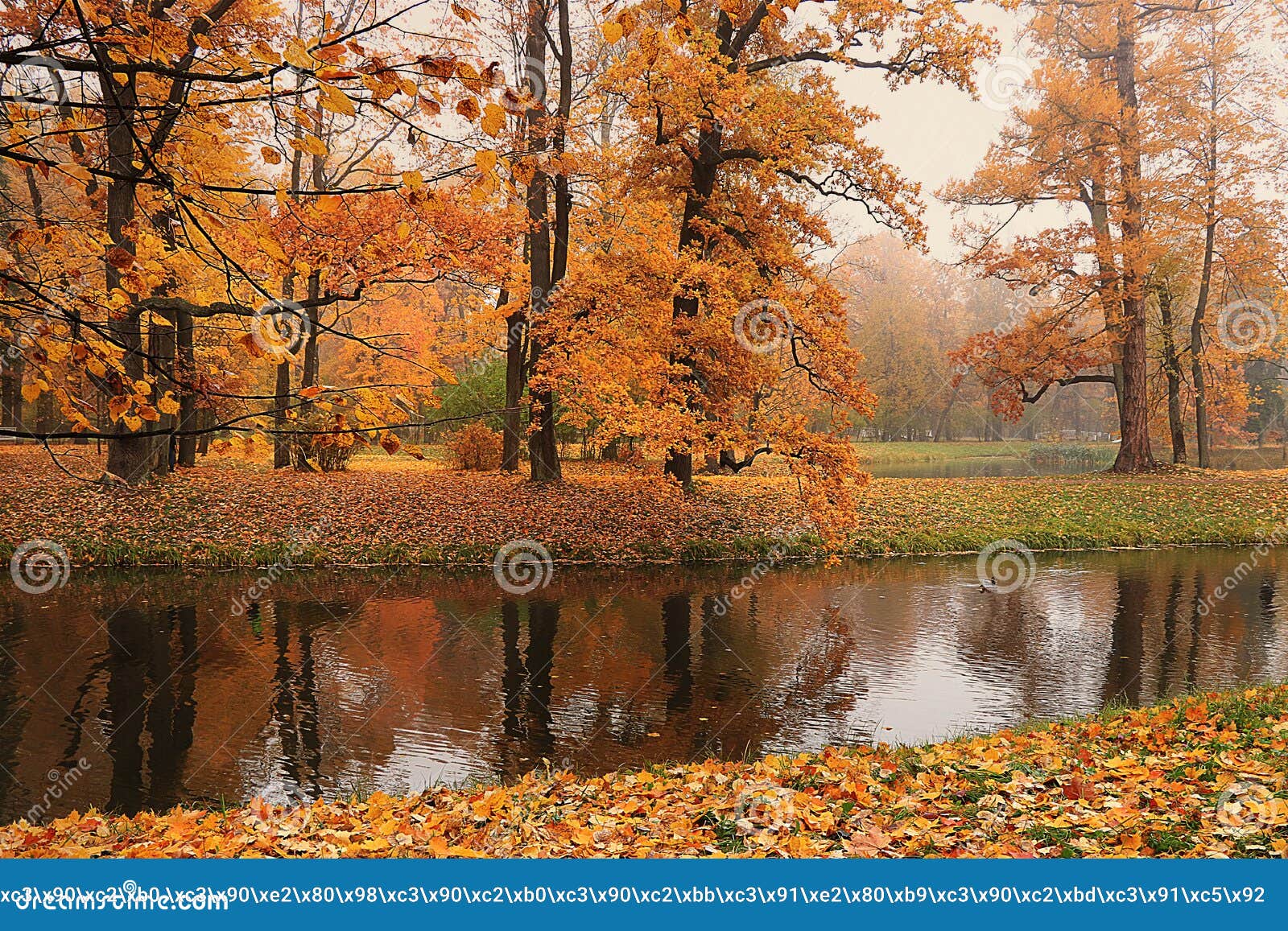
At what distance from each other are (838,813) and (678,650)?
5520 mm

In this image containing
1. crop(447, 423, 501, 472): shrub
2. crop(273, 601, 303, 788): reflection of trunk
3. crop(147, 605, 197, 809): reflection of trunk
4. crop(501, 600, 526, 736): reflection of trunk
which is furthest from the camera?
crop(447, 423, 501, 472): shrub

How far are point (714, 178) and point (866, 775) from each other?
43.5ft

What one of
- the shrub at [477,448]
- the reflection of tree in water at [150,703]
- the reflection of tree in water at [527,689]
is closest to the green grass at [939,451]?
the shrub at [477,448]

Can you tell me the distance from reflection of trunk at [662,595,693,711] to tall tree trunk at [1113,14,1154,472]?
1774cm

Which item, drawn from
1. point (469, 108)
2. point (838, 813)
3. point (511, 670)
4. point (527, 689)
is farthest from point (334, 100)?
point (511, 670)

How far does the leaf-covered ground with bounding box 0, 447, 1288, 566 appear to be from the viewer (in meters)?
15.0

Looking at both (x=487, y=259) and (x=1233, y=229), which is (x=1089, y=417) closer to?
(x=1233, y=229)

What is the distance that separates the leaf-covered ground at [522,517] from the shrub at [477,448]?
6.14 ft

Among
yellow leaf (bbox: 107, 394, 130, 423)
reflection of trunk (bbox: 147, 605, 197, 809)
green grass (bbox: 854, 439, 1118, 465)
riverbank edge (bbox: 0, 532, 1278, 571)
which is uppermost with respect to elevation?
green grass (bbox: 854, 439, 1118, 465)

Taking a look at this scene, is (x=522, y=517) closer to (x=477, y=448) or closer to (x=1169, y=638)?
(x=477, y=448)

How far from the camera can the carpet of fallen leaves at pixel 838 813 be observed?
4070 mm

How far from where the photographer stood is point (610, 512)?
1659 cm

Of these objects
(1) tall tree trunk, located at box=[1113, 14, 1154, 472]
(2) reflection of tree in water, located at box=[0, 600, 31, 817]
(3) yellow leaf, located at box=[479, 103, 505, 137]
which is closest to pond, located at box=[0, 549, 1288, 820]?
(2) reflection of tree in water, located at box=[0, 600, 31, 817]

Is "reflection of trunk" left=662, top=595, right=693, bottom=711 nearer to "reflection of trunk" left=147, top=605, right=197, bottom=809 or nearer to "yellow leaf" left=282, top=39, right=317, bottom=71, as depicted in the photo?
"reflection of trunk" left=147, top=605, right=197, bottom=809
